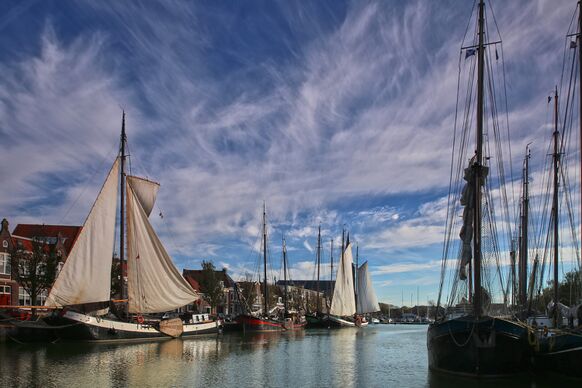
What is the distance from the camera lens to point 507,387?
74.9 feet

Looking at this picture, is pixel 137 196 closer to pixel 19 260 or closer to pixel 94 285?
pixel 94 285

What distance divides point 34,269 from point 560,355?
4833cm

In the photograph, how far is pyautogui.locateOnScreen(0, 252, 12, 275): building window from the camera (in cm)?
6175

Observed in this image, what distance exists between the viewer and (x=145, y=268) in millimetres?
50750

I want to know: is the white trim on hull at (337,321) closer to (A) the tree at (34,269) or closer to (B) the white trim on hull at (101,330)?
(B) the white trim on hull at (101,330)

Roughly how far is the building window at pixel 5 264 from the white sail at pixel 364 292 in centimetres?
7236

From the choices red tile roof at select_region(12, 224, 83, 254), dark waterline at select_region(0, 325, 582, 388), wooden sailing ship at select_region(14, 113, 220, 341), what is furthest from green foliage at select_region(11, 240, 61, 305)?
red tile roof at select_region(12, 224, 83, 254)

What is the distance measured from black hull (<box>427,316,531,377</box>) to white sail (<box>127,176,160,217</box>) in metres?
36.0

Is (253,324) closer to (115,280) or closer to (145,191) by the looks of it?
(115,280)

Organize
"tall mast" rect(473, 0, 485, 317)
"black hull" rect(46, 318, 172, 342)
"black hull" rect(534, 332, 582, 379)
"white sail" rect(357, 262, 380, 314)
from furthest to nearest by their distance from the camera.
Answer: "white sail" rect(357, 262, 380, 314) → "black hull" rect(46, 318, 172, 342) → "tall mast" rect(473, 0, 485, 317) → "black hull" rect(534, 332, 582, 379)

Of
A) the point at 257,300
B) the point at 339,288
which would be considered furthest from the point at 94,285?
the point at 257,300

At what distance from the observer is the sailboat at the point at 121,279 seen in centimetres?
4412

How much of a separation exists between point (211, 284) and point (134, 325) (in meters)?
51.0

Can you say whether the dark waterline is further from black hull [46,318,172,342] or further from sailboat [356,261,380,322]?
sailboat [356,261,380,322]
